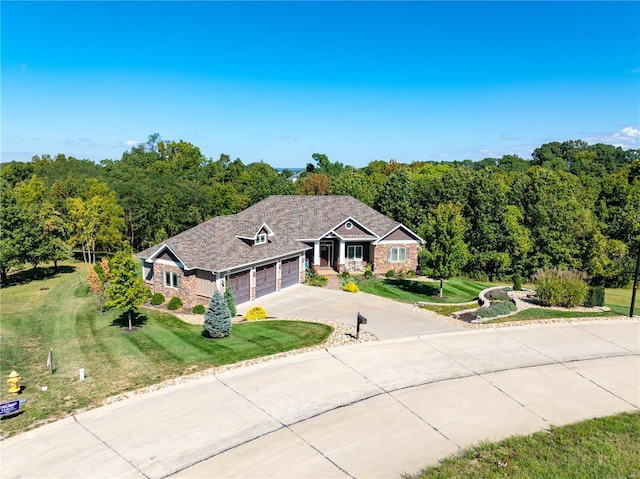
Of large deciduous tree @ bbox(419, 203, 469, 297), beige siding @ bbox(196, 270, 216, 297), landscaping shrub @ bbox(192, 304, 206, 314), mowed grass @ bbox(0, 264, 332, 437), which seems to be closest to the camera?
mowed grass @ bbox(0, 264, 332, 437)

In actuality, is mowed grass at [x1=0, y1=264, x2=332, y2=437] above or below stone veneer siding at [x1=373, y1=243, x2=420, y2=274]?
below

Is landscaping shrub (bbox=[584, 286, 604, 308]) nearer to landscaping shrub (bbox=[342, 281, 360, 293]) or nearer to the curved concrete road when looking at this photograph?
the curved concrete road

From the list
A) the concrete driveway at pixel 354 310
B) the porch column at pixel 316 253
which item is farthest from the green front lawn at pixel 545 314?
the porch column at pixel 316 253

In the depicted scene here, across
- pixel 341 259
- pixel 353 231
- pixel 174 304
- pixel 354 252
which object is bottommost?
pixel 174 304

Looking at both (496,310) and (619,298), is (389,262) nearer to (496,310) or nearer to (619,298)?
(496,310)

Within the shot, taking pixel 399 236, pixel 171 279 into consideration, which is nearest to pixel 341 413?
pixel 171 279

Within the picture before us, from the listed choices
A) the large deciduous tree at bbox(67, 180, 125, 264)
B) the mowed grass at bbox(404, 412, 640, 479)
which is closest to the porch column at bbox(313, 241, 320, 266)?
the large deciduous tree at bbox(67, 180, 125, 264)

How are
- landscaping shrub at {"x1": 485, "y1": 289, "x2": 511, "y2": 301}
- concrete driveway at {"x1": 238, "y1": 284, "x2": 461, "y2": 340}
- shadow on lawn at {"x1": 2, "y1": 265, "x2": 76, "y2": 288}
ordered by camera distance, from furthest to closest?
shadow on lawn at {"x1": 2, "y1": 265, "x2": 76, "y2": 288}
landscaping shrub at {"x1": 485, "y1": 289, "x2": 511, "y2": 301}
concrete driveway at {"x1": 238, "y1": 284, "x2": 461, "y2": 340}

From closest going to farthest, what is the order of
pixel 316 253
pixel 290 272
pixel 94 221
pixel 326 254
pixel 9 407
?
1. pixel 9 407
2. pixel 290 272
3. pixel 316 253
4. pixel 326 254
5. pixel 94 221
